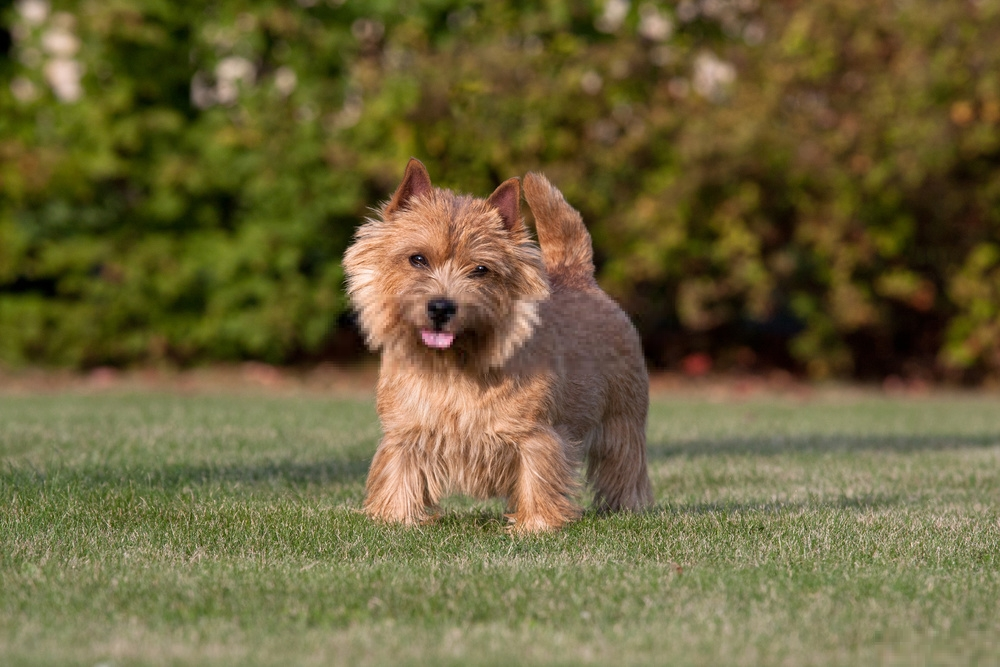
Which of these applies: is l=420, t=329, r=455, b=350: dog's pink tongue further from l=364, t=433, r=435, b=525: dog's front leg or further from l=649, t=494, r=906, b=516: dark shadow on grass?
l=649, t=494, r=906, b=516: dark shadow on grass

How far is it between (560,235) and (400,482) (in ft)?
4.48

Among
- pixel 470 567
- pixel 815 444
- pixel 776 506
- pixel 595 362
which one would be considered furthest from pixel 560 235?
pixel 815 444

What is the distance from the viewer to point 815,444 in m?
8.48

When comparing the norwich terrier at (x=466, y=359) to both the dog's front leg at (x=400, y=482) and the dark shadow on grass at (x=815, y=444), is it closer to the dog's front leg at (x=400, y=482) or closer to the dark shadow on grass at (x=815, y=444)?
the dog's front leg at (x=400, y=482)

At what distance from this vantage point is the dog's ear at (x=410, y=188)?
4.77 m

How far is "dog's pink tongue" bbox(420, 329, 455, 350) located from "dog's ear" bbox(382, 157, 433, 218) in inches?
20.4

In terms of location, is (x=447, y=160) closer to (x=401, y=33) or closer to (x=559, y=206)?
(x=401, y=33)

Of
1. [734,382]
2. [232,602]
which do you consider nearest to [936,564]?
[232,602]

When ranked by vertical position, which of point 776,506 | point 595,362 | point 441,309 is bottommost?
point 776,506

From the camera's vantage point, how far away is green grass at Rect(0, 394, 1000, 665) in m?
3.39

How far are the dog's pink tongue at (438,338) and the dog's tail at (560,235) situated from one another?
3.51 ft

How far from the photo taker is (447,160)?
12508 mm

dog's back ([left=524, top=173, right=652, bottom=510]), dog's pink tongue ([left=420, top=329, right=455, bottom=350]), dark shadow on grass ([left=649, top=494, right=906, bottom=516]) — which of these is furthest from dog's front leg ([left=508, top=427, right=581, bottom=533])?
dark shadow on grass ([left=649, top=494, right=906, bottom=516])

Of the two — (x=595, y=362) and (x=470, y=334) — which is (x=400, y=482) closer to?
(x=470, y=334)
